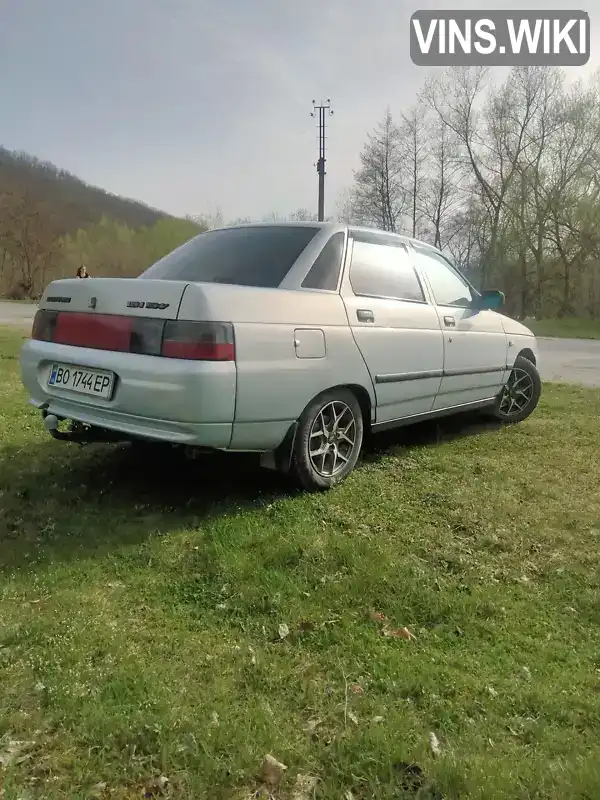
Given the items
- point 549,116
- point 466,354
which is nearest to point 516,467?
point 466,354

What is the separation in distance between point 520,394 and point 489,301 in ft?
3.51

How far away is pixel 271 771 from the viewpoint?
1647 mm

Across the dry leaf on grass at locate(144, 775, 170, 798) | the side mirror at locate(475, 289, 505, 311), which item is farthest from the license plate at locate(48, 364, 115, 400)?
the side mirror at locate(475, 289, 505, 311)

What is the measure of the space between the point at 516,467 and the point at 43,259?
60651 millimetres

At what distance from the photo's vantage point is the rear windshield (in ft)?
11.6

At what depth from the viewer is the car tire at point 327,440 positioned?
3.37 m

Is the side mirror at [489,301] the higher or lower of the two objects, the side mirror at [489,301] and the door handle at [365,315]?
the higher

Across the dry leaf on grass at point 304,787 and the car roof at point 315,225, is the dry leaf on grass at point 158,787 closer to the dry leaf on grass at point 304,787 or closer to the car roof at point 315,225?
the dry leaf on grass at point 304,787

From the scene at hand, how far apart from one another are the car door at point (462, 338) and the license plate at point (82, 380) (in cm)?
248

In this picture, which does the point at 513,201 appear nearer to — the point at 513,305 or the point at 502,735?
the point at 513,305

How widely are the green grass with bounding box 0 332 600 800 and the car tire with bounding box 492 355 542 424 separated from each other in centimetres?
168

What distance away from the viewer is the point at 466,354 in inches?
188

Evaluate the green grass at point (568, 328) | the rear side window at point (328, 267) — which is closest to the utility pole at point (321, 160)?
the green grass at point (568, 328)

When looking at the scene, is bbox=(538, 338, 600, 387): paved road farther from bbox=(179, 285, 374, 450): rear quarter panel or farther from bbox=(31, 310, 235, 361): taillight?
bbox=(31, 310, 235, 361): taillight
